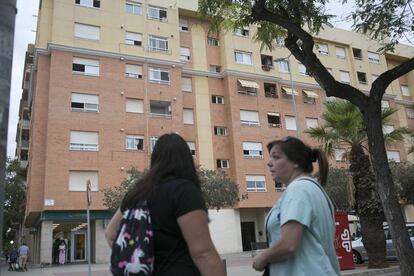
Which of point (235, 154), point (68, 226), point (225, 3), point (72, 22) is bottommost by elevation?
point (68, 226)

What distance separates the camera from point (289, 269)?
106 inches

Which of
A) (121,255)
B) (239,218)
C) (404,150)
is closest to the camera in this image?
(121,255)

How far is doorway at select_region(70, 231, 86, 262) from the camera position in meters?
33.1

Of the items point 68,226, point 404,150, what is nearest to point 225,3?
point 68,226

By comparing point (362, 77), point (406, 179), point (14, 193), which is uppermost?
point (362, 77)

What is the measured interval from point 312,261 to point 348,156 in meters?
15.5

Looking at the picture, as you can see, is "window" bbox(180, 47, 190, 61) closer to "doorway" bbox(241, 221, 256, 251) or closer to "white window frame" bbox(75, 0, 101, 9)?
"white window frame" bbox(75, 0, 101, 9)

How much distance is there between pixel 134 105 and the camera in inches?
1391

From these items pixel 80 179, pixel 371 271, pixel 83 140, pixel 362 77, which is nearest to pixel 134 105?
pixel 83 140

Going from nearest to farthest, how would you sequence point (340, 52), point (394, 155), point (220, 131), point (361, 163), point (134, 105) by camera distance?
point (361, 163)
point (134, 105)
point (220, 131)
point (394, 155)
point (340, 52)

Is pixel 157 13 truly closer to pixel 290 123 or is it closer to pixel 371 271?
pixel 290 123

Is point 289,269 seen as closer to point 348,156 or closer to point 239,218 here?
point 348,156

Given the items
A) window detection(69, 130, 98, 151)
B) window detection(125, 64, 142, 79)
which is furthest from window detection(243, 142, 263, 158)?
window detection(69, 130, 98, 151)

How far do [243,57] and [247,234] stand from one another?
1562 centimetres
